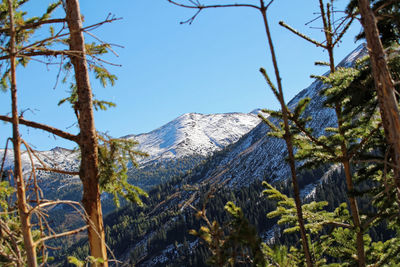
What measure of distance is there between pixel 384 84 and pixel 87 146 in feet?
11.6

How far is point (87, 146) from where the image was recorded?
4.29 metres

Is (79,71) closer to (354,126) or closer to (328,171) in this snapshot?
(354,126)

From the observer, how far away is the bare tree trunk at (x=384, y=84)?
10.8 feet

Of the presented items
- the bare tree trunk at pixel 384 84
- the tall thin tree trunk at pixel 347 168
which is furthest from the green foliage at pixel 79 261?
the tall thin tree trunk at pixel 347 168

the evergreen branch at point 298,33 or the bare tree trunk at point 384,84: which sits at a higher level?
the evergreen branch at point 298,33

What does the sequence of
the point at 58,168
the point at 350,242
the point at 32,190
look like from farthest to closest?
the point at 350,242, the point at 58,168, the point at 32,190

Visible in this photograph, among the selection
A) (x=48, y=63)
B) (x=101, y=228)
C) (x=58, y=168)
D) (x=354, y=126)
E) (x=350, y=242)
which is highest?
(x=48, y=63)

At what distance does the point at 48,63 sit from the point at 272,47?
241 centimetres

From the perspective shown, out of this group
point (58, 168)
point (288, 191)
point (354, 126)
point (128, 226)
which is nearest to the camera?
point (58, 168)

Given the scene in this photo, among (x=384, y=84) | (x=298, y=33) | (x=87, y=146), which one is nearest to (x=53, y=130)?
(x=87, y=146)

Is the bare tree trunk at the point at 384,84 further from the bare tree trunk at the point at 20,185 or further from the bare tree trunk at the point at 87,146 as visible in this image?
the bare tree trunk at the point at 20,185

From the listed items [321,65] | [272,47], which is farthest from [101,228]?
[321,65]

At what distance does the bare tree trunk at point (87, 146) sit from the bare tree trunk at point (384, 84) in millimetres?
3195

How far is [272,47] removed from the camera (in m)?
3.73
